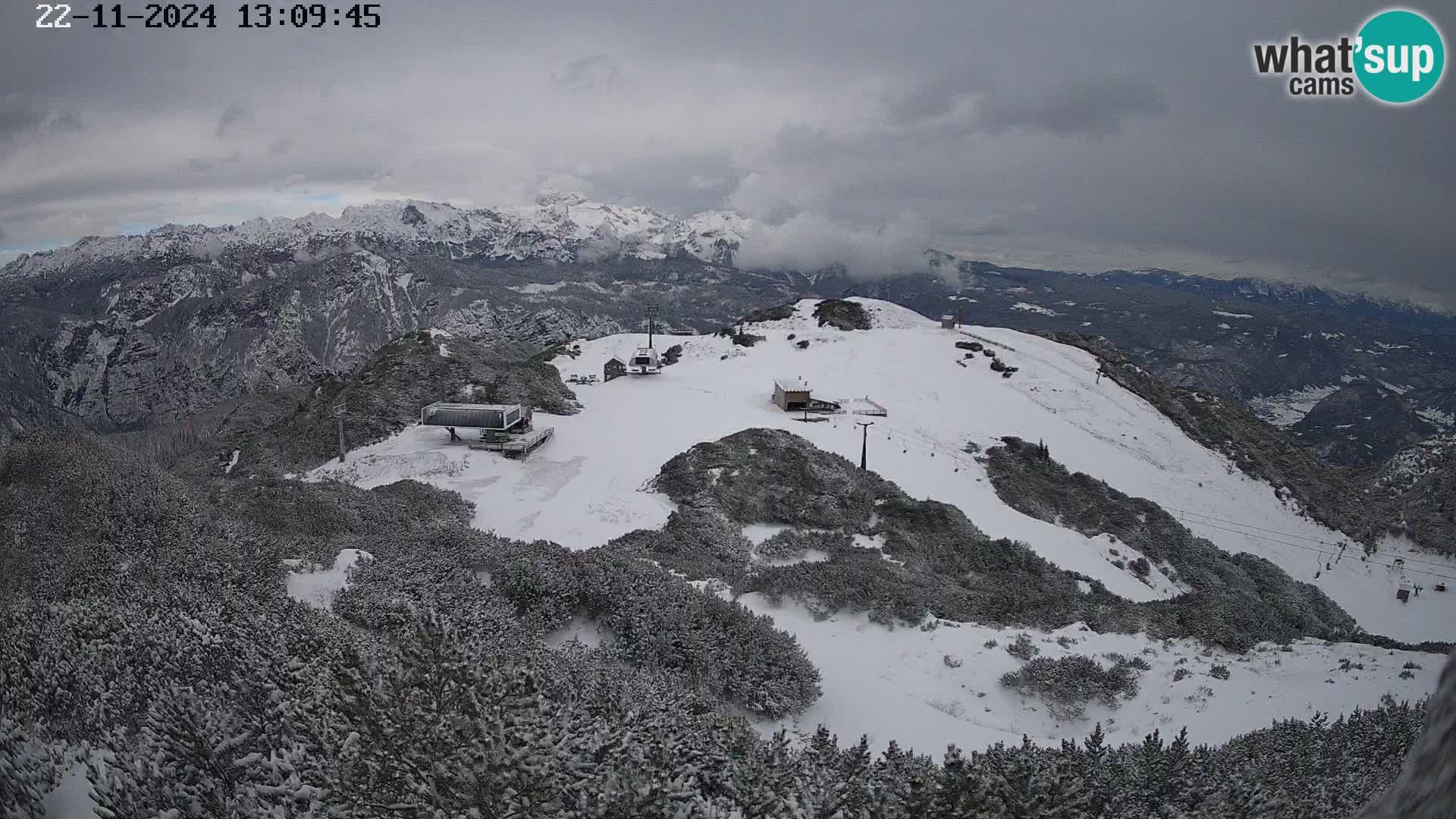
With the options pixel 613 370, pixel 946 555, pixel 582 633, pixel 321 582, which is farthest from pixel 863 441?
pixel 321 582

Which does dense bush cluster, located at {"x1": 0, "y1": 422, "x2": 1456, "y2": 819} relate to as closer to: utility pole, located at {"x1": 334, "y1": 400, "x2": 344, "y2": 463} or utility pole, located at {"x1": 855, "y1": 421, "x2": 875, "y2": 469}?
utility pole, located at {"x1": 334, "y1": 400, "x2": 344, "y2": 463}

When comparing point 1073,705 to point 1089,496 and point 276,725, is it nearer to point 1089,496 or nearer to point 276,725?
point 276,725

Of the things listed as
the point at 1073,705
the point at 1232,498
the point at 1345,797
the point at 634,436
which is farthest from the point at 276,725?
the point at 1232,498

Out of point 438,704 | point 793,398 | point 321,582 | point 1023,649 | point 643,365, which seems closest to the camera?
point 438,704

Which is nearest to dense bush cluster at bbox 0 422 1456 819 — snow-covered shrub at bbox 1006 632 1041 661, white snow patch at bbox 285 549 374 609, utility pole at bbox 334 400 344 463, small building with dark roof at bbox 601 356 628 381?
white snow patch at bbox 285 549 374 609

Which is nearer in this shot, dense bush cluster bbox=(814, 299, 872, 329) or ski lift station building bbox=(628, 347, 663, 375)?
ski lift station building bbox=(628, 347, 663, 375)

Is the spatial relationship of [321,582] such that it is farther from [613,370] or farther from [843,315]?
[843,315]
